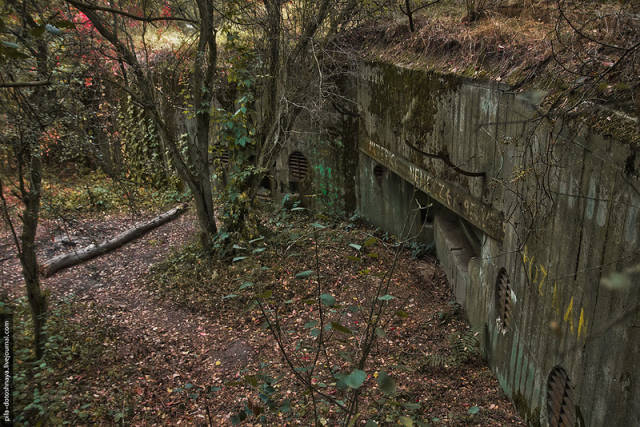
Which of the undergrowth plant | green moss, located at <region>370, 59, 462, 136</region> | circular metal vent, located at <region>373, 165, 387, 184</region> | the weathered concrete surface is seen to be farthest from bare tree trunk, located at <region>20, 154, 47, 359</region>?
circular metal vent, located at <region>373, 165, 387, 184</region>

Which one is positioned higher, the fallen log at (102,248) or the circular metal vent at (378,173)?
the circular metal vent at (378,173)

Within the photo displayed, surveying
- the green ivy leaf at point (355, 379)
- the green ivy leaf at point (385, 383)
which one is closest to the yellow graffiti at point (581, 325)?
the green ivy leaf at point (385, 383)

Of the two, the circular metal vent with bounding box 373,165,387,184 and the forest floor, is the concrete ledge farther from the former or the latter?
the circular metal vent with bounding box 373,165,387,184

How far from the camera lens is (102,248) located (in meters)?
9.64

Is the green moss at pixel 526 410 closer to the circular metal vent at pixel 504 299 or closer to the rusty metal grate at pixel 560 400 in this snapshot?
the rusty metal grate at pixel 560 400

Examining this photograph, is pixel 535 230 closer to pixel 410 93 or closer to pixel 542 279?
pixel 542 279

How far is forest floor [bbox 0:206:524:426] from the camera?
4.77 m

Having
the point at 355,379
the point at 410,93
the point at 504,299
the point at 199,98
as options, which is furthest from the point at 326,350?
the point at 199,98

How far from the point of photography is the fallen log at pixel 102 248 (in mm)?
8766

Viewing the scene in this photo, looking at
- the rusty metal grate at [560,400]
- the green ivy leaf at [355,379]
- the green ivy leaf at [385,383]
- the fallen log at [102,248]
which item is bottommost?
the fallen log at [102,248]

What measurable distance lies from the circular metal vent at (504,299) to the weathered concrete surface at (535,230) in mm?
91

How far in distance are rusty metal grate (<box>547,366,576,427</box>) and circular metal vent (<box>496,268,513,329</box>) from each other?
39.3 inches

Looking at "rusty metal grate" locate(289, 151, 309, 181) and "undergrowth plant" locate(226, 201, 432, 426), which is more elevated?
"rusty metal grate" locate(289, 151, 309, 181)

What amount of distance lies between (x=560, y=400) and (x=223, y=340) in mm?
4207
